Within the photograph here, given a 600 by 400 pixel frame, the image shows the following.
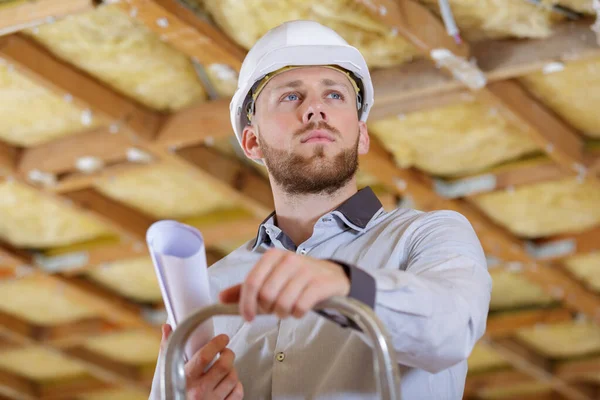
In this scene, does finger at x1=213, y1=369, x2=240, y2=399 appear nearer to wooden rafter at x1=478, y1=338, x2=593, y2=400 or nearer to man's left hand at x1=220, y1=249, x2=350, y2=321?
man's left hand at x1=220, y1=249, x2=350, y2=321

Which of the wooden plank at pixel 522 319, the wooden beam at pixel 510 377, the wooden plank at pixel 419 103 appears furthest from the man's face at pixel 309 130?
the wooden beam at pixel 510 377

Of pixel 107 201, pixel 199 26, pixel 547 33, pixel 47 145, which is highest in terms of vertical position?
pixel 199 26

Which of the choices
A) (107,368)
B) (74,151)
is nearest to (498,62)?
(74,151)

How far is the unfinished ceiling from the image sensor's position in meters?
3.54

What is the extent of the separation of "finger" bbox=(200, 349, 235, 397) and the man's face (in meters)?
0.42

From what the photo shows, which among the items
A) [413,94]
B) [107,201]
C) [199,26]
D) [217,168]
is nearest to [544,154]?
[413,94]

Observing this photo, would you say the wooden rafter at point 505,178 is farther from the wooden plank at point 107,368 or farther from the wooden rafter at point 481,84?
the wooden plank at point 107,368

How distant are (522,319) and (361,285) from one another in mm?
6293

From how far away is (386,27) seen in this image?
3551 mm

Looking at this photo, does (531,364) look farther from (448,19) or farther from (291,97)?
(291,97)

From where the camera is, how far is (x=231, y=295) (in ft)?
3.50

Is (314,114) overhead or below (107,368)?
overhead

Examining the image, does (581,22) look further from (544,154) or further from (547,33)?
(544,154)

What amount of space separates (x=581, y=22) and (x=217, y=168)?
2.30 metres
